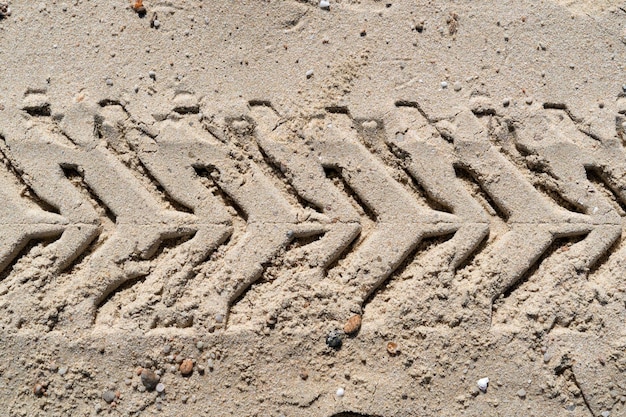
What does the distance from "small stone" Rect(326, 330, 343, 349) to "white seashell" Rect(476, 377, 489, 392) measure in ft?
1.31

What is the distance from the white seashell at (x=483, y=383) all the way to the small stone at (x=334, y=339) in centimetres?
40

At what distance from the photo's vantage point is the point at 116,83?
1501 millimetres

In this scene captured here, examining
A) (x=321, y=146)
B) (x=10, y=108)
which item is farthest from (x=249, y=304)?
(x=10, y=108)

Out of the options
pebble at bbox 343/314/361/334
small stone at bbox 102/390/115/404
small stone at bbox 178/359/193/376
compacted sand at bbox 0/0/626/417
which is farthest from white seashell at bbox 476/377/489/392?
small stone at bbox 102/390/115/404

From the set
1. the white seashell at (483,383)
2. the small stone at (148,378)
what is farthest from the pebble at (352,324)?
the small stone at (148,378)

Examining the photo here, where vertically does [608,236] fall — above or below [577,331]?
above

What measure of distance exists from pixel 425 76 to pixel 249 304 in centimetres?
82

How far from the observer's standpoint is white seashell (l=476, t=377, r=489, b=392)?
1454 millimetres

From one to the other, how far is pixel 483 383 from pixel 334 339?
430 millimetres

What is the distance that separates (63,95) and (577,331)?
5.23ft

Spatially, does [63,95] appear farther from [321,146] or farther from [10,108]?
[321,146]

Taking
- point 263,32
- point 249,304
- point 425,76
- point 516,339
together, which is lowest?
point 516,339

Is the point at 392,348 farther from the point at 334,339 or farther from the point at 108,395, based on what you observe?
the point at 108,395

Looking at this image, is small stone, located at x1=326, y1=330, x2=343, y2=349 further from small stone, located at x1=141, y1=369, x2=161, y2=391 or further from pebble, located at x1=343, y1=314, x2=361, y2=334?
small stone, located at x1=141, y1=369, x2=161, y2=391
